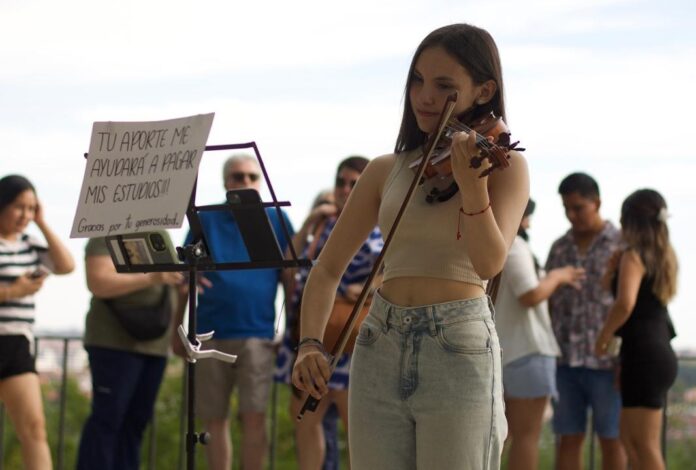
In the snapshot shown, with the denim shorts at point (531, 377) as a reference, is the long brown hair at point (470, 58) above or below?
above

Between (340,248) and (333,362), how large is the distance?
0.40 m

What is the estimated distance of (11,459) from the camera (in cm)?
1101

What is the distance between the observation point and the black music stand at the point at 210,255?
3662 millimetres

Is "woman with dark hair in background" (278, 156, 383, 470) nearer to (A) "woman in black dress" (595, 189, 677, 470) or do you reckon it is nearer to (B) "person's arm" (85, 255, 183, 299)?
(B) "person's arm" (85, 255, 183, 299)

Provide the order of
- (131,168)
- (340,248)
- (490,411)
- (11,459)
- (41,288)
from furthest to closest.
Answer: (11,459) → (41,288) → (131,168) → (340,248) → (490,411)

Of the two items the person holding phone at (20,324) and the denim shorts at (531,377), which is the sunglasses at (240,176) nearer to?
the person holding phone at (20,324)

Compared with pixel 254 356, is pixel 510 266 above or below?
above

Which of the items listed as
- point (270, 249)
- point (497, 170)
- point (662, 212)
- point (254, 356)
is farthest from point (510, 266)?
point (497, 170)

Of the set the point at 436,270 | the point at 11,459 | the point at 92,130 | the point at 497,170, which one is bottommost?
the point at 11,459

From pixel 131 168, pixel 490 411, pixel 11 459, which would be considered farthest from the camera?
pixel 11 459

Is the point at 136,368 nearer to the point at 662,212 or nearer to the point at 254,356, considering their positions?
the point at 254,356

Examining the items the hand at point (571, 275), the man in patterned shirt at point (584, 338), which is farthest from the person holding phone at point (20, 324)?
the man in patterned shirt at point (584, 338)

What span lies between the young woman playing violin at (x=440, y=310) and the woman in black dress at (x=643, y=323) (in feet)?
9.92

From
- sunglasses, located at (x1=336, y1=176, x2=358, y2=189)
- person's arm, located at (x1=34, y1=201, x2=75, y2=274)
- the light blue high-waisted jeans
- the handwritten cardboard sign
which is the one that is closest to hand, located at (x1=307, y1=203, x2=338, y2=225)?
sunglasses, located at (x1=336, y1=176, x2=358, y2=189)
